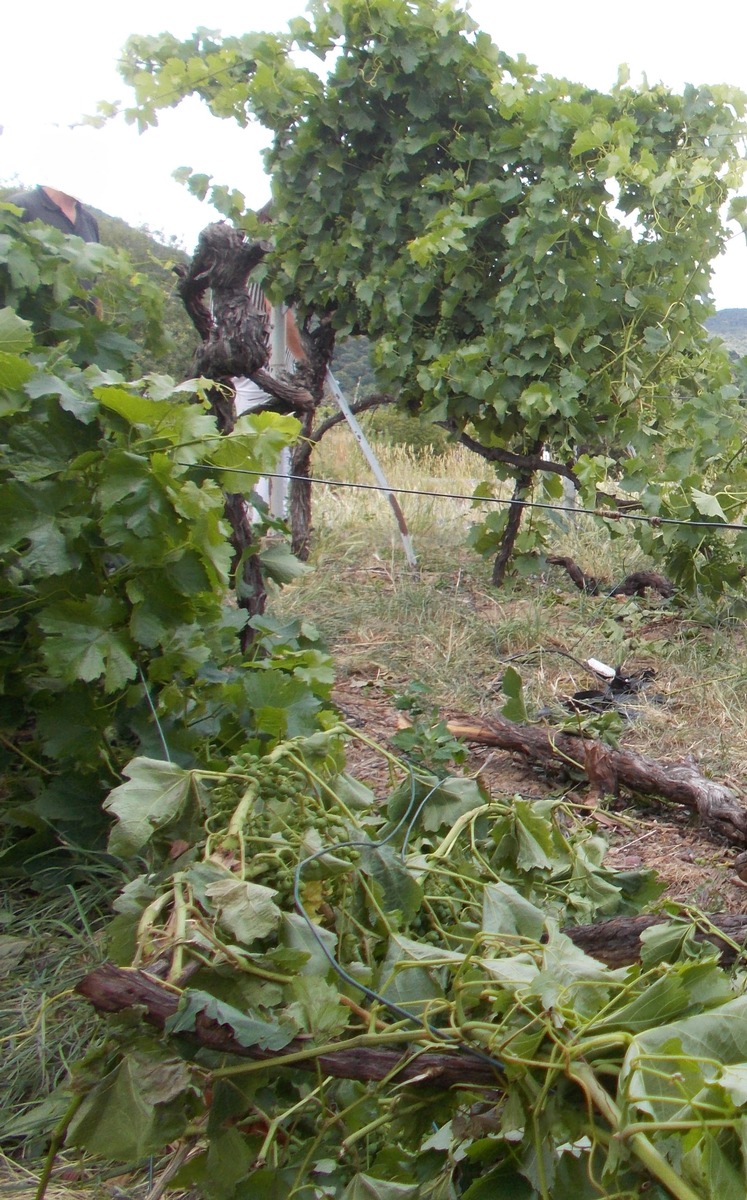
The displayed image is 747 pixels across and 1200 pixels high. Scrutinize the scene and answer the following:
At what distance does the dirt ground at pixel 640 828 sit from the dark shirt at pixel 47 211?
8.51ft

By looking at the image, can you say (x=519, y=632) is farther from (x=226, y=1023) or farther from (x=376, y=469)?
(x=226, y=1023)

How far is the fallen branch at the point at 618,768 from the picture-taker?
2.42 meters

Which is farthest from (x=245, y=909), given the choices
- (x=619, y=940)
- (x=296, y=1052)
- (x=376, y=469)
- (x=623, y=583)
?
(x=376, y=469)

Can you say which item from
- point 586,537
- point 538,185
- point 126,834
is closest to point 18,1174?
point 126,834

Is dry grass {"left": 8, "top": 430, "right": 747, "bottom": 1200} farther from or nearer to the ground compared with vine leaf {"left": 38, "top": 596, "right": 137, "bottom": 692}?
nearer to the ground

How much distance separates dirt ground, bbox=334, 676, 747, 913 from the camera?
7.13 feet

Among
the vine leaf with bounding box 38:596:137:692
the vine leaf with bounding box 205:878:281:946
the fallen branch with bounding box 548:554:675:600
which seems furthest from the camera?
the fallen branch with bounding box 548:554:675:600

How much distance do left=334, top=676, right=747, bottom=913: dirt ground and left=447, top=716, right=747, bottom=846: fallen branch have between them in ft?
0.17

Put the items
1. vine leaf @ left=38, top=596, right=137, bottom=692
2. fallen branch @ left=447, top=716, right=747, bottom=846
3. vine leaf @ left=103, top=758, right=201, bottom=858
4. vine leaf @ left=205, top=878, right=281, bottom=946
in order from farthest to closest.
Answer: fallen branch @ left=447, top=716, right=747, bottom=846, vine leaf @ left=38, top=596, right=137, bottom=692, vine leaf @ left=103, top=758, right=201, bottom=858, vine leaf @ left=205, top=878, right=281, bottom=946

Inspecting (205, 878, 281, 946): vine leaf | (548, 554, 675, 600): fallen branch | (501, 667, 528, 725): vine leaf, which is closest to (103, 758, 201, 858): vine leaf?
(205, 878, 281, 946): vine leaf

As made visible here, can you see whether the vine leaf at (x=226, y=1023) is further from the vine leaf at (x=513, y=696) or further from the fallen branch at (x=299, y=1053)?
the vine leaf at (x=513, y=696)

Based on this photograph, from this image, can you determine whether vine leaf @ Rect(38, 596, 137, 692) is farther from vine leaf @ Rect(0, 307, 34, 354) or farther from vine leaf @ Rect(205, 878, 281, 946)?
vine leaf @ Rect(205, 878, 281, 946)

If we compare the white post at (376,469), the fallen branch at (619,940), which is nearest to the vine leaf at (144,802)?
the fallen branch at (619,940)

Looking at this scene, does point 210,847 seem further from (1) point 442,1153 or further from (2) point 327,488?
(2) point 327,488
